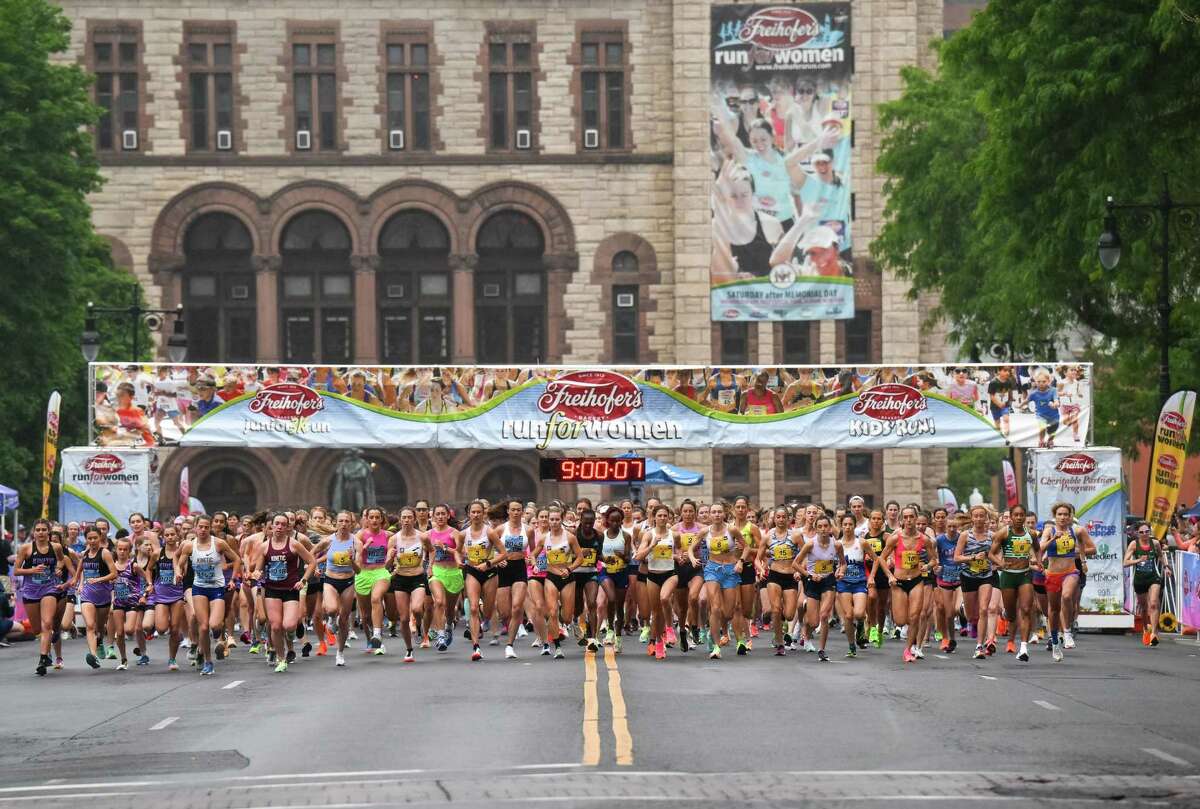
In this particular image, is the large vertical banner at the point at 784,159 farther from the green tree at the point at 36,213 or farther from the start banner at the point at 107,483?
the start banner at the point at 107,483

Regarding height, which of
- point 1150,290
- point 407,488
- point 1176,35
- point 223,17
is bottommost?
point 407,488

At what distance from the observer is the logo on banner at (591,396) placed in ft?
120

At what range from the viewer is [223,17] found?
2640 inches

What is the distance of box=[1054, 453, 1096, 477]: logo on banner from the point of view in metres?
34.8

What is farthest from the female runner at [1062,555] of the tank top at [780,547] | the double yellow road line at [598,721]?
the double yellow road line at [598,721]

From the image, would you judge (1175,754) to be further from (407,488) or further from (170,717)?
(407,488)

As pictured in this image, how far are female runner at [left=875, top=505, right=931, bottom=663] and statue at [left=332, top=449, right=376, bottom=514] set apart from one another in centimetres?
3770

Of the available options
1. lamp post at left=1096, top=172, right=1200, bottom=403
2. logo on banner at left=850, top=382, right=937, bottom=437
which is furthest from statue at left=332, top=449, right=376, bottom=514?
lamp post at left=1096, top=172, right=1200, bottom=403

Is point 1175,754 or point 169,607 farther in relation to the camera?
point 169,607

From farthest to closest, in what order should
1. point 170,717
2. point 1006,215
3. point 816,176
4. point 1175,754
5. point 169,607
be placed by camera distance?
point 816,176, point 1006,215, point 169,607, point 170,717, point 1175,754

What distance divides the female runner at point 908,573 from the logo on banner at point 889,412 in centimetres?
836

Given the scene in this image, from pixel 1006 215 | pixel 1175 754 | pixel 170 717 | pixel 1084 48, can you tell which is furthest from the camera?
pixel 1006 215

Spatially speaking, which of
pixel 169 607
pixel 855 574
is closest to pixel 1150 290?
pixel 855 574

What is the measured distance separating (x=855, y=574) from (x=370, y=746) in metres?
11.9
